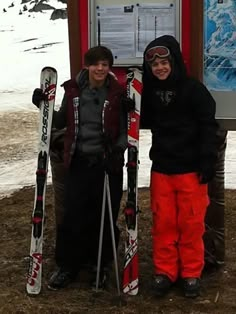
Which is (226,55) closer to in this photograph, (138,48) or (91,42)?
(138,48)

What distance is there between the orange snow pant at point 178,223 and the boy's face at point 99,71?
76 cm

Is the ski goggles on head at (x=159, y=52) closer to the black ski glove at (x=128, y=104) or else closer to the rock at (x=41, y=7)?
the black ski glove at (x=128, y=104)

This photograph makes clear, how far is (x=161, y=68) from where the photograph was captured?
456 cm

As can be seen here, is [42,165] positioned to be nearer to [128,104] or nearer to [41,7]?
[128,104]

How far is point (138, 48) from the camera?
16.4ft

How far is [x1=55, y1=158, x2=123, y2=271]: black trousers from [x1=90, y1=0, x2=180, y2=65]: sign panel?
2.84ft

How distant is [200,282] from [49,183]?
370 cm

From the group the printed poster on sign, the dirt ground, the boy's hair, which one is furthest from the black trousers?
the printed poster on sign

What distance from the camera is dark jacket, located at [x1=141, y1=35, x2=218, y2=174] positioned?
4.55m

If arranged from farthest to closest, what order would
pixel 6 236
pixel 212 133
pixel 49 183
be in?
1. pixel 49 183
2. pixel 6 236
3. pixel 212 133

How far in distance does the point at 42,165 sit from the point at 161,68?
3.48ft

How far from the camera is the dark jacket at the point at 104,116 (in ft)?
15.4

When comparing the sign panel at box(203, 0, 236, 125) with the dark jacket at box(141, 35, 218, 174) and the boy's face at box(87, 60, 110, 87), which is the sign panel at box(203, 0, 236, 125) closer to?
the dark jacket at box(141, 35, 218, 174)

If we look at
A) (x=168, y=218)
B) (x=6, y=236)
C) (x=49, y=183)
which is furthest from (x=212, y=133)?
(x=49, y=183)
